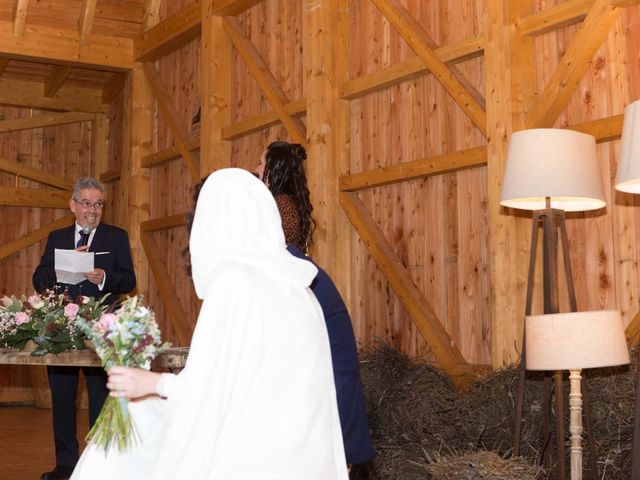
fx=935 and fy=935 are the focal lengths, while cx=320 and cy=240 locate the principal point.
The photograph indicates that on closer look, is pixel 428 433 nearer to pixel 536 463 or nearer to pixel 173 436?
pixel 536 463

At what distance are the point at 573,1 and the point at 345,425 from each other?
9.48 ft

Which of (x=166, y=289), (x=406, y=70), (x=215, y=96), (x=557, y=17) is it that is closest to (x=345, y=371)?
(x=557, y=17)

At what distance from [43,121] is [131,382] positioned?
28.1 feet

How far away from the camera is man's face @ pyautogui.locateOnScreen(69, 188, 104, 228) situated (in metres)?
5.09

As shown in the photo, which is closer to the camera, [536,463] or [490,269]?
[536,463]

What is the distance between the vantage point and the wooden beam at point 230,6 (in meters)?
7.51

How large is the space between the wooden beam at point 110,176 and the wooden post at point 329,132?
153 inches

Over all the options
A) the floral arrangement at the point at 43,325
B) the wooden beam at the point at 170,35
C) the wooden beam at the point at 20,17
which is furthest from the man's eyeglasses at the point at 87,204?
the wooden beam at the point at 20,17

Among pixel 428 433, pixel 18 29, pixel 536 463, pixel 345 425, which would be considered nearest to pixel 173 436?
pixel 345 425

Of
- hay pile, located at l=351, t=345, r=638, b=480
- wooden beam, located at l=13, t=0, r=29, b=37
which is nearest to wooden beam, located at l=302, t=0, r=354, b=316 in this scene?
hay pile, located at l=351, t=345, r=638, b=480

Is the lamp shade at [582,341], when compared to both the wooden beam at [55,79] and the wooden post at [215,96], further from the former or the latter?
the wooden beam at [55,79]

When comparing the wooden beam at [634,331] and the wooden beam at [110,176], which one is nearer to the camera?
the wooden beam at [634,331]

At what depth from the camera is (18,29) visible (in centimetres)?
841

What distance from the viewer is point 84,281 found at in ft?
17.1
